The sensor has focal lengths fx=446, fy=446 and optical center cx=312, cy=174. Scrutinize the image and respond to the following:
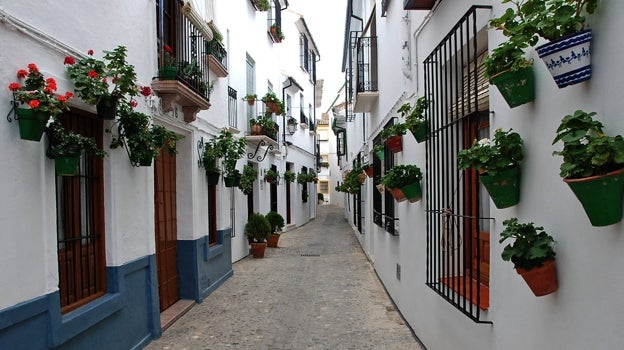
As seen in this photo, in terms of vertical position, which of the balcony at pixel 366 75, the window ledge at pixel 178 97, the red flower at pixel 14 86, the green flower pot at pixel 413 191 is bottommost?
the green flower pot at pixel 413 191

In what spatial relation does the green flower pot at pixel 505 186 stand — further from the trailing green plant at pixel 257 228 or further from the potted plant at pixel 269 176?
the potted plant at pixel 269 176

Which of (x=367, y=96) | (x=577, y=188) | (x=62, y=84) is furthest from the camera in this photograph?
(x=367, y=96)

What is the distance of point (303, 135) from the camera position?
21672mm

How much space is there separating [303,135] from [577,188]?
795 inches

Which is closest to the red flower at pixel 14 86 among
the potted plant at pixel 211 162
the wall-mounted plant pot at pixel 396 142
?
the wall-mounted plant pot at pixel 396 142

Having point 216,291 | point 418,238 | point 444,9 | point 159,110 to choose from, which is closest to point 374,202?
point 216,291

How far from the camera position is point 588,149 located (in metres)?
1.61

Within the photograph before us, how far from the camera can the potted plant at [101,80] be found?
3.69 m

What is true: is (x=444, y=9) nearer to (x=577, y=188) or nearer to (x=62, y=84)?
(x=577, y=188)

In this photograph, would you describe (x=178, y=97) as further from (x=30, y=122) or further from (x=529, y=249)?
(x=529, y=249)

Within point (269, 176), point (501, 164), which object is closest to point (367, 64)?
point (269, 176)

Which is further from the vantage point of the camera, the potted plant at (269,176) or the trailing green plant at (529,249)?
the potted plant at (269,176)

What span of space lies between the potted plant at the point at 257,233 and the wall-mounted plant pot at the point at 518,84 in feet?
31.0

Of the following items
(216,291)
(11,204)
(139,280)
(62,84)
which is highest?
(62,84)
